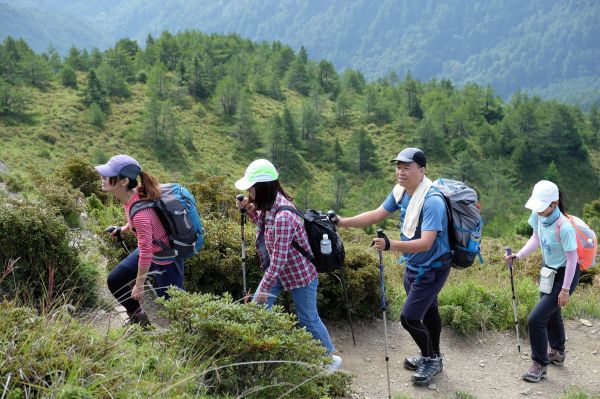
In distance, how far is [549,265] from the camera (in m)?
5.43

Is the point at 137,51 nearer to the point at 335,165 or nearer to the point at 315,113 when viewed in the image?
the point at 315,113

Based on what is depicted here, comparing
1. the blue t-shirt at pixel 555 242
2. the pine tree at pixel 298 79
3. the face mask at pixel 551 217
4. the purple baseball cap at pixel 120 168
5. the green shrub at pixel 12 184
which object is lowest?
the blue t-shirt at pixel 555 242

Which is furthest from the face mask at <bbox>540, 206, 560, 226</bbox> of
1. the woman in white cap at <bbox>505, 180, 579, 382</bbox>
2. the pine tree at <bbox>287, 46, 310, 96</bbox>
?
the pine tree at <bbox>287, 46, 310, 96</bbox>

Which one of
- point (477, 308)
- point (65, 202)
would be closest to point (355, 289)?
point (477, 308)

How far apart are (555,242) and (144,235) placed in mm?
3605

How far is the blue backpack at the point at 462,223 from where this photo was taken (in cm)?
468

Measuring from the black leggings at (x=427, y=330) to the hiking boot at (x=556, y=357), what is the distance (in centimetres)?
136

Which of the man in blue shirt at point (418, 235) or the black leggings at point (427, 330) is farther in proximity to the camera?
the black leggings at point (427, 330)

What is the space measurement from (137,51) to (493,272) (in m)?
79.8

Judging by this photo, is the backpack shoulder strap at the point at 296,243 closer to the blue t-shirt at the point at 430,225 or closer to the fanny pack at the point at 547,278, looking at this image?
the blue t-shirt at the point at 430,225

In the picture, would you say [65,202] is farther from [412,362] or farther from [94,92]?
[94,92]

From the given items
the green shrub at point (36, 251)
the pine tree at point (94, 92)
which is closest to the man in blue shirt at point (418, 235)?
the green shrub at point (36, 251)

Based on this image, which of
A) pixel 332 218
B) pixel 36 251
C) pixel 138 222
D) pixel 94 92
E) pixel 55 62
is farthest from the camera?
pixel 55 62

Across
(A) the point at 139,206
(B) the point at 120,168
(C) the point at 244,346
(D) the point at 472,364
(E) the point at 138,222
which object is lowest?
(D) the point at 472,364
